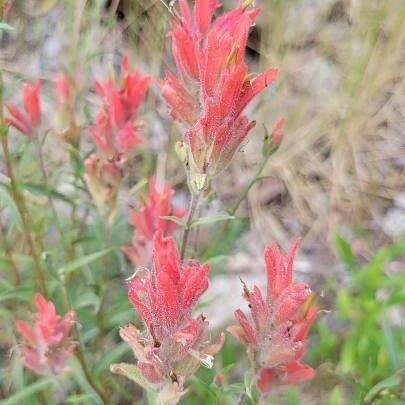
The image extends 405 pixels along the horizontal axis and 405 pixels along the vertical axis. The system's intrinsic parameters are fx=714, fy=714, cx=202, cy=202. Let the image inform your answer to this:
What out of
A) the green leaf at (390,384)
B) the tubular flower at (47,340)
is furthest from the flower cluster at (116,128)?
the green leaf at (390,384)

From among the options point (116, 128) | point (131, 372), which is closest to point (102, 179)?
point (116, 128)

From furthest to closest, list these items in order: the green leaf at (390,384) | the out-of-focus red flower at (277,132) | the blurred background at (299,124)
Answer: the blurred background at (299,124), the out-of-focus red flower at (277,132), the green leaf at (390,384)

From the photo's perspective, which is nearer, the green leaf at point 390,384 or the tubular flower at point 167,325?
the tubular flower at point 167,325

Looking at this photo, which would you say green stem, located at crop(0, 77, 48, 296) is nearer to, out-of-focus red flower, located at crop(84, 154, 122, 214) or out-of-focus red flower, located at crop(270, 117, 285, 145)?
out-of-focus red flower, located at crop(84, 154, 122, 214)

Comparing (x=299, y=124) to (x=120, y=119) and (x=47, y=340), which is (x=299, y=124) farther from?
(x=47, y=340)

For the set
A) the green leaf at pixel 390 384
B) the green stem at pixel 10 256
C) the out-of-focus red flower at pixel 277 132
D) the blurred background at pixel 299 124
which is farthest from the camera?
the blurred background at pixel 299 124

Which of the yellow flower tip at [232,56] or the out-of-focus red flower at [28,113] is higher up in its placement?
the yellow flower tip at [232,56]

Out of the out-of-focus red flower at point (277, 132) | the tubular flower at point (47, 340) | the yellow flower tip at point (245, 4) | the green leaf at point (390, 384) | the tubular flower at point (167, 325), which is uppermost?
the yellow flower tip at point (245, 4)

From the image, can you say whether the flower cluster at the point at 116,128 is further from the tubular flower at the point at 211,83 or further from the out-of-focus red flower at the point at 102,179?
the tubular flower at the point at 211,83

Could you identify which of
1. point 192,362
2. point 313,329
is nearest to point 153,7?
point 313,329
